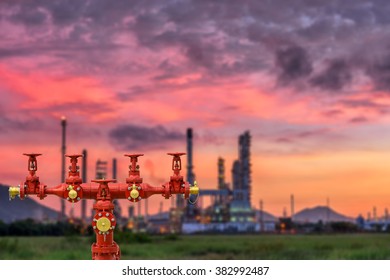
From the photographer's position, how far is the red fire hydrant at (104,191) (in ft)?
23.3

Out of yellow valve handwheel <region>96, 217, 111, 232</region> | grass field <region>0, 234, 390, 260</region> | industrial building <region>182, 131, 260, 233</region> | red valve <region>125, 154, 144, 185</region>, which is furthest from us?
industrial building <region>182, 131, 260, 233</region>

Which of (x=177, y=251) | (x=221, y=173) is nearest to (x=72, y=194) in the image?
(x=177, y=251)

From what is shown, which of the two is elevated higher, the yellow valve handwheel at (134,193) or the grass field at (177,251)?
the yellow valve handwheel at (134,193)

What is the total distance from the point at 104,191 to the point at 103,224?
0.32 m

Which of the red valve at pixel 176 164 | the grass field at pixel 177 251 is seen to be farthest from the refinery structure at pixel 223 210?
the red valve at pixel 176 164

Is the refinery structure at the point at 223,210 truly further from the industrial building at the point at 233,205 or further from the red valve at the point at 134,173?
the red valve at the point at 134,173

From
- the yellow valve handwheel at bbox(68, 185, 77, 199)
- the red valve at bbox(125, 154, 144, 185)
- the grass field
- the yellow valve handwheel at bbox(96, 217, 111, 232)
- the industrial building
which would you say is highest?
the industrial building

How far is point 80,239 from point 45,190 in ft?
68.3

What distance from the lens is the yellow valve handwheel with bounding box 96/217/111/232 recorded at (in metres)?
7.05

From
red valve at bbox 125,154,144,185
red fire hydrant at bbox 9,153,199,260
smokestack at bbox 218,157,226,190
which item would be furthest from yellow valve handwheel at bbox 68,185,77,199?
smokestack at bbox 218,157,226,190

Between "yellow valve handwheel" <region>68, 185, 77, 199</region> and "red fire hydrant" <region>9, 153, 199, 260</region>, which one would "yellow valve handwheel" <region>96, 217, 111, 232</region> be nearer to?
"red fire hydrant" <region>9, 153, 199, 260</region>

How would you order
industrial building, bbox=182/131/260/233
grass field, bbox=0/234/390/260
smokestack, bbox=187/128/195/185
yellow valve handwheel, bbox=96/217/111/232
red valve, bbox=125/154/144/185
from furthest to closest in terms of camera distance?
industrial building, bbox=182/131/260/233 < smokestack, bbox=187/128/195/185 < grass field, bbox=0/234/390/260 < red valve, bbox=125/154/144/185 < yellow valve handwheel, bbox=96/217/111/232
